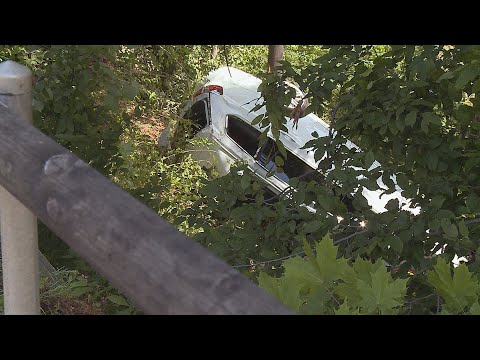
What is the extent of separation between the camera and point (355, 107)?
342 cm

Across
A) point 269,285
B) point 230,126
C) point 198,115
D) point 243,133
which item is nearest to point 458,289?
point 269,285

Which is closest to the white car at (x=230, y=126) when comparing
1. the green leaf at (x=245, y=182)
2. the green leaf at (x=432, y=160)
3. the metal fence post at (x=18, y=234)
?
the green leaf at (x=245, y=182)

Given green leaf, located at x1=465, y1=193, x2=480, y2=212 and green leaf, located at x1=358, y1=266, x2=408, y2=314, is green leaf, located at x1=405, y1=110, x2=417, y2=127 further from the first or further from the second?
green leaf, located at x1=358, y1=266, x2=408, y2=314

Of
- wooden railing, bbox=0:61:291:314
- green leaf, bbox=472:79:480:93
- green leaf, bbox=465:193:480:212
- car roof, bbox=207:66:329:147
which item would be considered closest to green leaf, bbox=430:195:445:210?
green leaf, bbox=465:193:480:212

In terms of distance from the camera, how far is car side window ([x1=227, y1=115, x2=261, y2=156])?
7852 millimetres

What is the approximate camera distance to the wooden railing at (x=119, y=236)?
27.5 inches

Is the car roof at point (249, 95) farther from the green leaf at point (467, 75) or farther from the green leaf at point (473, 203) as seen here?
the green leaf at point (467, 75)

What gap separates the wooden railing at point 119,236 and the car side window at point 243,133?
6707mm

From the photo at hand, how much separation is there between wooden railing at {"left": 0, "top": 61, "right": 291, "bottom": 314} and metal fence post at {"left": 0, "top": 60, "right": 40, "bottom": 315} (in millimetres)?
114

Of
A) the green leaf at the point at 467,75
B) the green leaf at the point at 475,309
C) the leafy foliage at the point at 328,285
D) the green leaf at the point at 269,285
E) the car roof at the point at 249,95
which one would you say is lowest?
the car roof at the point at 249,95
